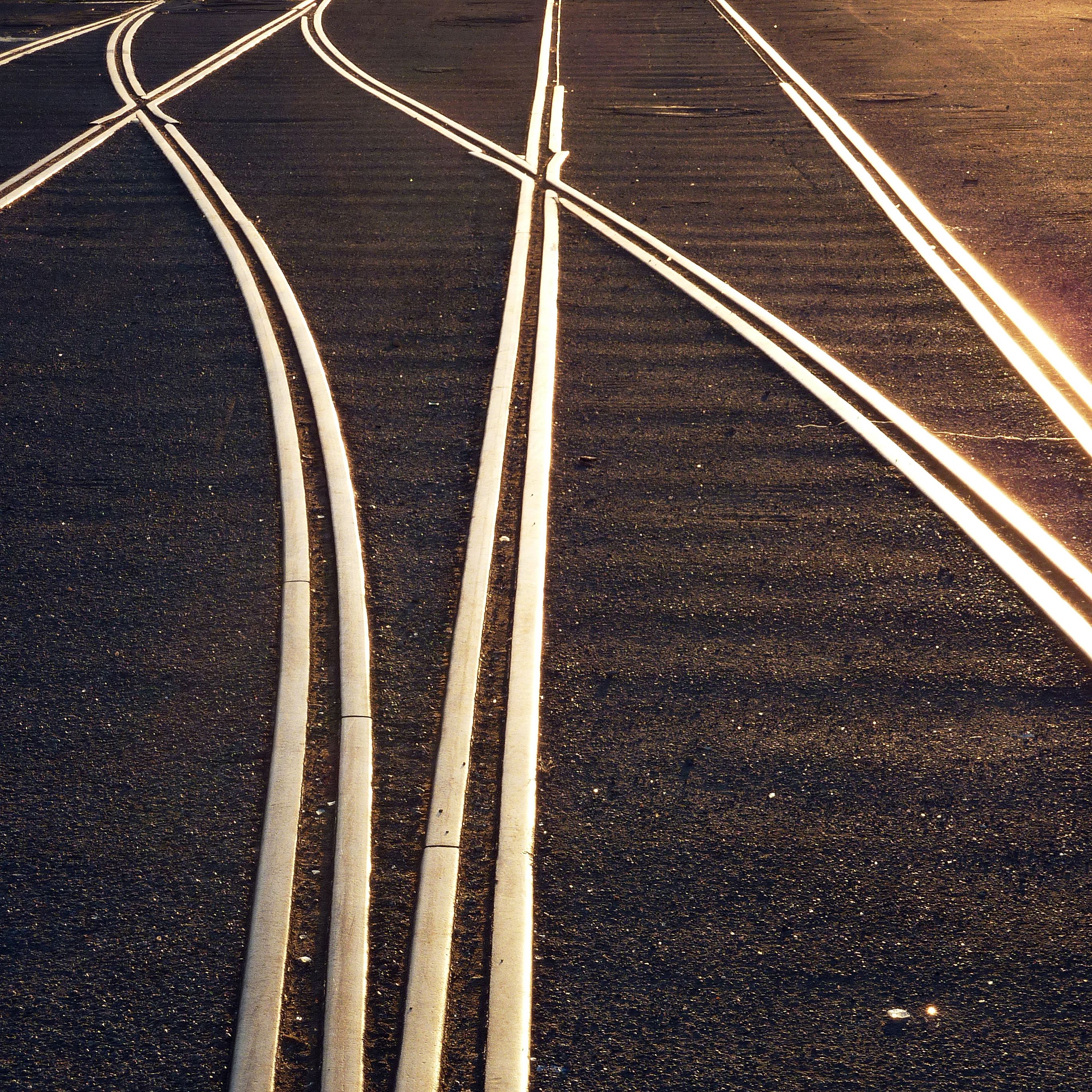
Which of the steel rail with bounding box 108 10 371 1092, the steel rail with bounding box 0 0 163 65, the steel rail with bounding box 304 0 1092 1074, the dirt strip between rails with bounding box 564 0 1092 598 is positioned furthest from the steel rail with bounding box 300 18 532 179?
the steel rail with bounding box 108 10 371 1092

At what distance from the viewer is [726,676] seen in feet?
14.2

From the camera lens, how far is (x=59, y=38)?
59.0 feet

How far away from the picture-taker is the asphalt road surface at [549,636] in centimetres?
316

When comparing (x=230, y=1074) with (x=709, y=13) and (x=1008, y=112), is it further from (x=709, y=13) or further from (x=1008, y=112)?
(x=709, y=13)

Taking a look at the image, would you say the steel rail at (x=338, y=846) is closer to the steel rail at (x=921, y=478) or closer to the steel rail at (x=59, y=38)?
the steel rail at (x=921, y=478)

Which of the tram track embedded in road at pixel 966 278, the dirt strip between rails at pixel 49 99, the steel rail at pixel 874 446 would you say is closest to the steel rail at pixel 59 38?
the dirt strip between rails at pixel 49 99

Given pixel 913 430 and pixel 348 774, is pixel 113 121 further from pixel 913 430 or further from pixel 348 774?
pixel 348 774

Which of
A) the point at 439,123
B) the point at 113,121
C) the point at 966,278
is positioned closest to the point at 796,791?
the point at 966,278

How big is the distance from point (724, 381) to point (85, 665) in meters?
3.83

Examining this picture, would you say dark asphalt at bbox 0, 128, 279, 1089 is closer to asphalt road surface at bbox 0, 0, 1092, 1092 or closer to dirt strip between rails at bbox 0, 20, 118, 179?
asphalt road surface at bbox 0, 0, 1092, 1092

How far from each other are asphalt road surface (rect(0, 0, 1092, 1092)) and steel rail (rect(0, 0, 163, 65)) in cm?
828

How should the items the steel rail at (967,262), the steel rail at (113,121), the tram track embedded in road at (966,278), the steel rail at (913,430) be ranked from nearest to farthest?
the steel rail at (913,430) → the tram track embedded in road at (966,278) → the steel rail at (967,262) → the steel rail at (113,121)

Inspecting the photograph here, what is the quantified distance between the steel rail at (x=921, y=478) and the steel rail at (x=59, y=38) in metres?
12.9

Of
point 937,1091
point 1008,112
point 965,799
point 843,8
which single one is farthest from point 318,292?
point 843,8
